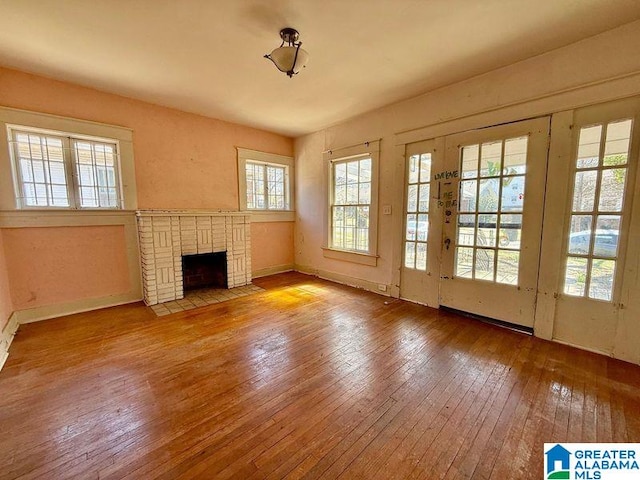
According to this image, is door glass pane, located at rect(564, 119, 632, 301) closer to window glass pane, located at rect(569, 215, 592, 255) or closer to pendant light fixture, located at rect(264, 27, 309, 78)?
window glass pane, located at rect(569, 215, 592, 255)

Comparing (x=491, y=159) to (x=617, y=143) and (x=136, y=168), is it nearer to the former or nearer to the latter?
(x=617, y=143)

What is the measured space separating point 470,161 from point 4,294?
5230 mm

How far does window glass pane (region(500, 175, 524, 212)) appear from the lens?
2697mm

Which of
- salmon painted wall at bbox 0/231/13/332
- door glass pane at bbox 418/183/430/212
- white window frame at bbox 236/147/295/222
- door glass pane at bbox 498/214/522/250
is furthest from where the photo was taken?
white window frame at bbox 236/147/295/222

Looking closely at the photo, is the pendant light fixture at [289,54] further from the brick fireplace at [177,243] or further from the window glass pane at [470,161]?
the brick fireplace at [177,243]

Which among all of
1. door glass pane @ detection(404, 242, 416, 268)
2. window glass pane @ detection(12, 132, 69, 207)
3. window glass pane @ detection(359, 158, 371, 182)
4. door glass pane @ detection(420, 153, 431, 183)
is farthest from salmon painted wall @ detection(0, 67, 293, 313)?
door glass pane @ detection(420, 153, 431, 183)

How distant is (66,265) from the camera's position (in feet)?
10.6

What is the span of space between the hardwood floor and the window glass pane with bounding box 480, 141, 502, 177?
1717mm

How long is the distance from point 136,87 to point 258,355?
3.49 m

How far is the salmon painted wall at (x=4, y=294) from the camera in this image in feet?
8.31

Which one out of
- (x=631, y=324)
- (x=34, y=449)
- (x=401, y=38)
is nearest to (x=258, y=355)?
(x=34, y=449)

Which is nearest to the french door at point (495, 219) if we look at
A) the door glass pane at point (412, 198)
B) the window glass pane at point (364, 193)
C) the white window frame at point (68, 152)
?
the door glass pane at point (412, 198)

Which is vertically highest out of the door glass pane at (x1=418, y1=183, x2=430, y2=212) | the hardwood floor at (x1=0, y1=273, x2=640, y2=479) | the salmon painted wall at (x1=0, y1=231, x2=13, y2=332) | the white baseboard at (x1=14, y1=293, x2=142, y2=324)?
the door glass pane at (x1=418, y1=183, x2=430, y2=212)

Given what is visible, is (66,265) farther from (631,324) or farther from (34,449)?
(631,324)
